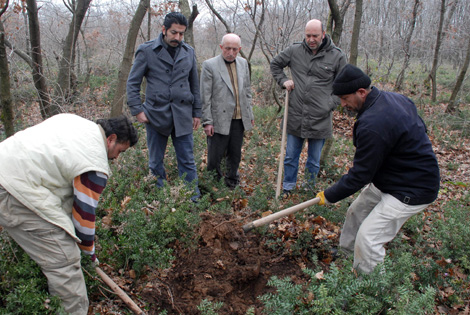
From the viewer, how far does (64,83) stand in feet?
26.4

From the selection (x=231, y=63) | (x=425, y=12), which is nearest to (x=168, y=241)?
(x=231, y=63)

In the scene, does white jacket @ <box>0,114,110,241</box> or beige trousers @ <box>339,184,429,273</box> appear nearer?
white jacket @ <box>0,114,110,241</box>

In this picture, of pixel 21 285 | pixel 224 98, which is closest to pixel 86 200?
pixel 21 285

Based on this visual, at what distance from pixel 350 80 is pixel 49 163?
7.89ft

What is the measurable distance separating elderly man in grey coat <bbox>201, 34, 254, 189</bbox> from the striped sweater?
247 centimetres

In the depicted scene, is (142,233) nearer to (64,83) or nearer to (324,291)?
(324,291)

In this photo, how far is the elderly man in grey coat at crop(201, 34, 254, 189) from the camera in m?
4.65

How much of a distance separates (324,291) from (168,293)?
5.04ft

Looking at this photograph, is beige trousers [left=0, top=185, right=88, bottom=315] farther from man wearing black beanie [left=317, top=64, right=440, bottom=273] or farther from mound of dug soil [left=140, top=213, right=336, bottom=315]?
man wearing black beanie [left=317, top=64, right=440, bottom=273]

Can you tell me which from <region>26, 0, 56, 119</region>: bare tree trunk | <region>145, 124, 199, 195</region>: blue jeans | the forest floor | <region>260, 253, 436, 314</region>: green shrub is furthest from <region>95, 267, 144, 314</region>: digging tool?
<region>26, 0, 56, 119</region>: bare tree trunk

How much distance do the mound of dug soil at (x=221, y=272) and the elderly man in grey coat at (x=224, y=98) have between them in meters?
1.27

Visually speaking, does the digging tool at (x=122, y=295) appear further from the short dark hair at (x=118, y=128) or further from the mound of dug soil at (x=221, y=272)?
the short dark hair at (x=118, y=128)

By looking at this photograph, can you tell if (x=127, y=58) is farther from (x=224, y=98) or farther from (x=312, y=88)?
(x=312, y=88)

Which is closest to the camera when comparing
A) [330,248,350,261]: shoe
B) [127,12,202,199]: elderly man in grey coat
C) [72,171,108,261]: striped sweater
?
[72,171,108,261]: striped sweater
